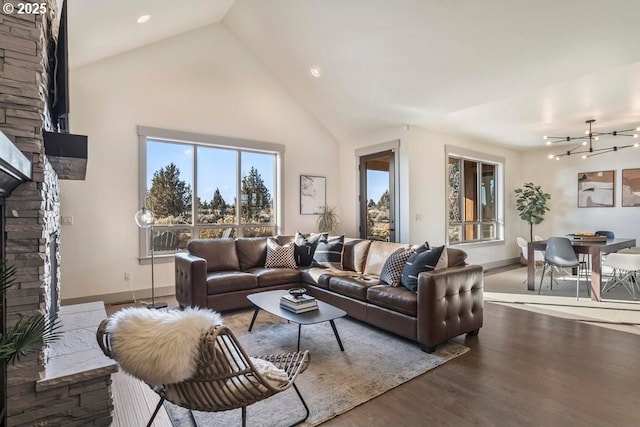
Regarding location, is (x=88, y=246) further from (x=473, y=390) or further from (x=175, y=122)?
(x=473, y=390)

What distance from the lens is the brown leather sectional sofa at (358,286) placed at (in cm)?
290

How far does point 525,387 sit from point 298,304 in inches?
69.8

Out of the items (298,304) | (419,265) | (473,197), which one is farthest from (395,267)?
(473,197)

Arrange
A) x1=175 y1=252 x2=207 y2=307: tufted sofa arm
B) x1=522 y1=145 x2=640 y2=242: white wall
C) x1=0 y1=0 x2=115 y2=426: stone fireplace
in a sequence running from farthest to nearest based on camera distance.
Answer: x1=522 y1=145 x2=640 y2=242: white wall, x1=175 y1=252 x2=207 y2=307: tufted sofa arm, x1=0 y1=0 x2=115 y2=426: stone fireplace

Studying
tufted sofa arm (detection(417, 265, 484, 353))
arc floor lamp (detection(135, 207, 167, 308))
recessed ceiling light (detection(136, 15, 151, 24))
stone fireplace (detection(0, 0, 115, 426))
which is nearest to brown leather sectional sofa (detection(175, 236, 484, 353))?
tufted sofa arm (detection(417, 265, 484, 353))

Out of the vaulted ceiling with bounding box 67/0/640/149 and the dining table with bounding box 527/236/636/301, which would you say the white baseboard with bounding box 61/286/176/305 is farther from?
the dining table with bounding box 527/236/636/301

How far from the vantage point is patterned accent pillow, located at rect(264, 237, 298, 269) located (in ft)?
15.2

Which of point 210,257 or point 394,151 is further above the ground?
point 394,151

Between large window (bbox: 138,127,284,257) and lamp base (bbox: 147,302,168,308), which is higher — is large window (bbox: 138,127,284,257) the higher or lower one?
the higher one

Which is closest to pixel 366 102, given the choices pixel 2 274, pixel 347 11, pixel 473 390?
pixel 347 11

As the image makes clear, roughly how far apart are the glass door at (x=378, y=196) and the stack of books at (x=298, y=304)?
3103mm

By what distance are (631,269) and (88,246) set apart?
731cm

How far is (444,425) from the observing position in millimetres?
1926

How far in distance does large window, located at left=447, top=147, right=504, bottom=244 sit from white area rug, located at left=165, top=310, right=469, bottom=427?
365 centimetres
